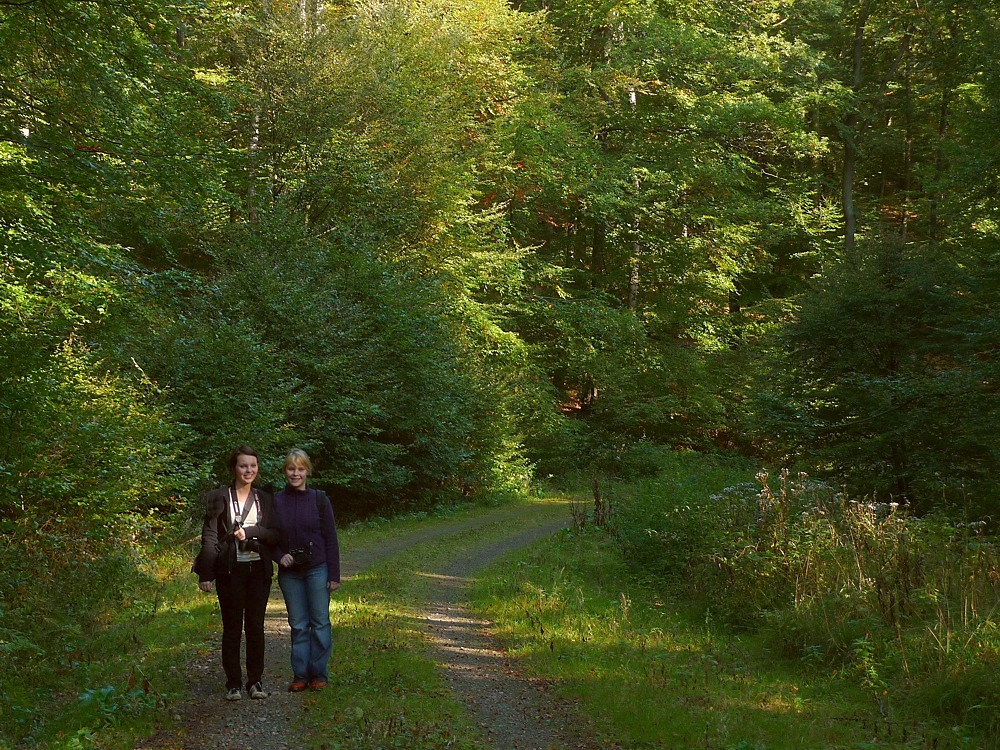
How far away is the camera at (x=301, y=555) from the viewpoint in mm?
6383

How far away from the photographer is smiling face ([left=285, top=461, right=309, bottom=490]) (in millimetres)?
6336

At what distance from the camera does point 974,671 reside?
20.1 ft

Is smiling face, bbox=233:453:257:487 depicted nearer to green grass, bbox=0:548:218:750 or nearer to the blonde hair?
the blonde hair

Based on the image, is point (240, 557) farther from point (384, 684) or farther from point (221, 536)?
point (384, 684)

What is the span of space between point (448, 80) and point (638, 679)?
81.0 ft

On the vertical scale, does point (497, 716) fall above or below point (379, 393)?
below

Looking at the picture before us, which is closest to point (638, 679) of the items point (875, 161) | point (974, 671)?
point (974, 671)

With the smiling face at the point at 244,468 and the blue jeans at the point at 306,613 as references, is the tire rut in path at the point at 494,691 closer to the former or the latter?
the blue jeans at the point at 306,613

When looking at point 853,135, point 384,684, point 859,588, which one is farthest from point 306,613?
point 853,135

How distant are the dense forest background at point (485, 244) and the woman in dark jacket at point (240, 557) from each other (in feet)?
10.5

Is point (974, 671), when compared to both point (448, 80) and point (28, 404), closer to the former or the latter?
point (28, 404)

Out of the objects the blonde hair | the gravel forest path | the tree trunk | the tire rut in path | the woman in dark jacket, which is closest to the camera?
Answer: the gravel forest path

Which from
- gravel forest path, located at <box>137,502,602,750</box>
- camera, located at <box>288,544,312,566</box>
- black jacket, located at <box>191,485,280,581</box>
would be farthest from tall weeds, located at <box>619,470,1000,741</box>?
black jacket, located at <box>191,485,280,581</box>

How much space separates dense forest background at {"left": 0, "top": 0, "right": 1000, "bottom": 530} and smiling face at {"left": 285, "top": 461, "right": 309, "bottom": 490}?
134 inches
